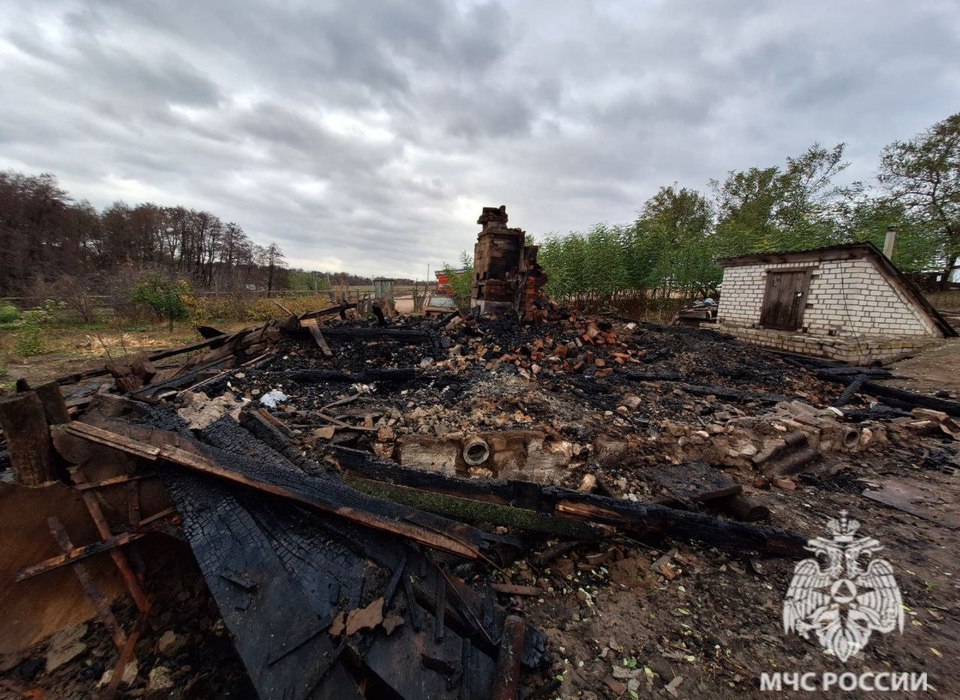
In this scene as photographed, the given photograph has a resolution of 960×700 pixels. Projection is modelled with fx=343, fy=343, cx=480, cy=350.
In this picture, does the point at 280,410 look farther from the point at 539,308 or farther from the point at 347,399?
the point at 539,308

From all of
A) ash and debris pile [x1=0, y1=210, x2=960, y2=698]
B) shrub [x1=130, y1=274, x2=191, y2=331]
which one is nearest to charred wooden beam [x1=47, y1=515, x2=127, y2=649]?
ash and debris pile [x1=0, y1=210, x2=960, y2=698]

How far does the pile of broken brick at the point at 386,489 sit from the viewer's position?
1702 mm

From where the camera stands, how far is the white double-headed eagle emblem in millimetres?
2043

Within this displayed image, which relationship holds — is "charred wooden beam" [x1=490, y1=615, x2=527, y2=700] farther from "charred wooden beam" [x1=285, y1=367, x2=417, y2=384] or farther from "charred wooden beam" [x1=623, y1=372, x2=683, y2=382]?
"charred wooden beam" [x1=623, y1=372, x2=683, y2=382]

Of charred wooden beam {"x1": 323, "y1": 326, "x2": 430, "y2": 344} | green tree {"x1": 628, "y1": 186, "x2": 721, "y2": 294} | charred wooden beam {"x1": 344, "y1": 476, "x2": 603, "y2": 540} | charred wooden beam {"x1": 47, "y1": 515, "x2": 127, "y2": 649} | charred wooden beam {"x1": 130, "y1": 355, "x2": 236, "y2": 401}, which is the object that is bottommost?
charred wooden beam {"x1": 47, "y1": 515, "x2": 127, "y2": 649}

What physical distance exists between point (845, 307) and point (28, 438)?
1397 centimetres

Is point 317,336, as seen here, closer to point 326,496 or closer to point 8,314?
point 326,496

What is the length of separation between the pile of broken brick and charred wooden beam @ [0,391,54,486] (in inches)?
0.4

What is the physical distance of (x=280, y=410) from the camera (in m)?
4.57

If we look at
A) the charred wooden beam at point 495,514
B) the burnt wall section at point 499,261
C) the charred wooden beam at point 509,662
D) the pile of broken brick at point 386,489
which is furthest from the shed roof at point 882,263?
the charred wooden beam at point 509,662

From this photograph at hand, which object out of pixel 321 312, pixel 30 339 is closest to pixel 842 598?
pixel 321 312

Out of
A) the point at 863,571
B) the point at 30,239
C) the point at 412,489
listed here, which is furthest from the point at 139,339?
the point at 863,571

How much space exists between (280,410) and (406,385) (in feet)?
6.67

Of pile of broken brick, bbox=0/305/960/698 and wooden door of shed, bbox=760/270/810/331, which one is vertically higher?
wooden door of shed, bbox=760/270/810/331
